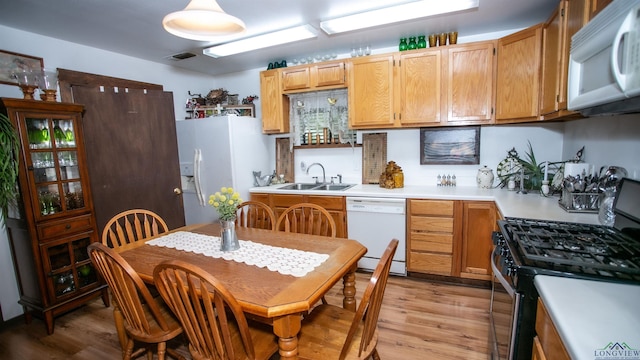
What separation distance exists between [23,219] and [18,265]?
513 millimetres

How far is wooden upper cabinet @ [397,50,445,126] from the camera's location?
290 cm

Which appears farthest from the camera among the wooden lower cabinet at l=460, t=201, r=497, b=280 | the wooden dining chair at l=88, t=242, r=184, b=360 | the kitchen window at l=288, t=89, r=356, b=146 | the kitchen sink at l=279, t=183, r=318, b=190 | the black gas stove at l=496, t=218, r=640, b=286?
the kitchen sink at l=279, t=183, r=318, b=190

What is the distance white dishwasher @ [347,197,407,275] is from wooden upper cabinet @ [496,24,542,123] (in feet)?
4.11

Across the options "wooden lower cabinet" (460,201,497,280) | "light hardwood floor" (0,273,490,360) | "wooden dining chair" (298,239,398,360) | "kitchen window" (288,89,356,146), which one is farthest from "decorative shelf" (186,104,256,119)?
"wooden dining chair" (298,239,398,360)

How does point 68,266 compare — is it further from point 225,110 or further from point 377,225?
point 377,225

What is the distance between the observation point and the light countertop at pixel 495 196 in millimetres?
1877

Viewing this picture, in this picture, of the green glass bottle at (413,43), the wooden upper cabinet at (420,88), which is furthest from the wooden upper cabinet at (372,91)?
the green glass bottle at (413,43)

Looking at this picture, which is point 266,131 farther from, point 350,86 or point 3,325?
point 3,325

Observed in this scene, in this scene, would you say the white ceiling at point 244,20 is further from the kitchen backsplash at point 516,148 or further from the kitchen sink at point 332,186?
the kitchen sink at point 332,186

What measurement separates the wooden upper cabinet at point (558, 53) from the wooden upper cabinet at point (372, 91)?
127 cm

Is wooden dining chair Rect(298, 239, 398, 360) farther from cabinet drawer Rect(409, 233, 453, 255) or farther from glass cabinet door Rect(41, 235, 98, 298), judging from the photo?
glass cabinet door Rect(41, 235, 98, 298)

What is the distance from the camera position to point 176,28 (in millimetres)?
1604

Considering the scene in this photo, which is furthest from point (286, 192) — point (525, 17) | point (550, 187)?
point (525, 17)

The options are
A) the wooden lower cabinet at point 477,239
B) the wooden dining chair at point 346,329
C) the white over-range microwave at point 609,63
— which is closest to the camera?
the white over-range microwave at point 609,63
